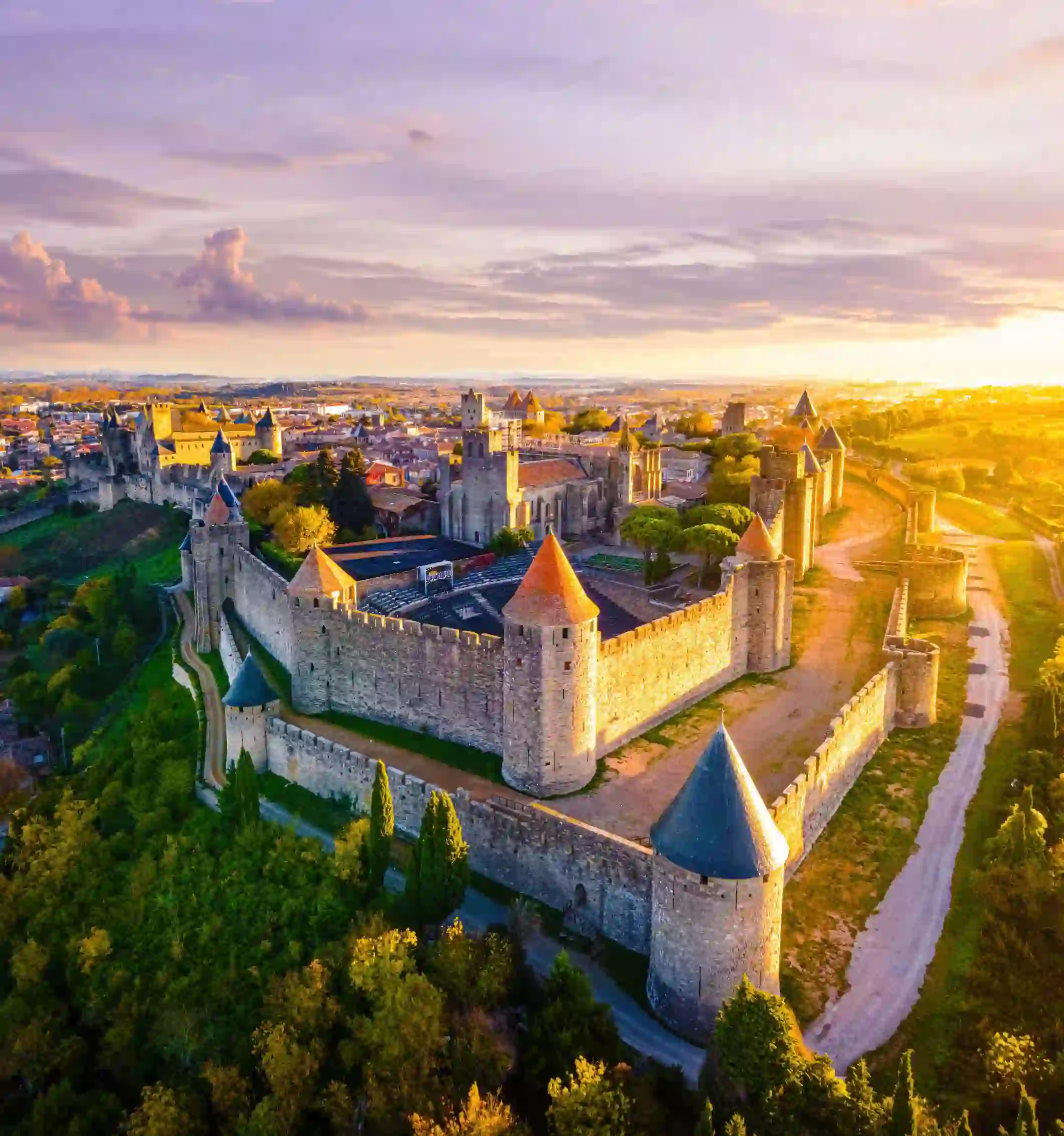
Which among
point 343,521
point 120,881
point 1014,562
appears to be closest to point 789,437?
point 1014,562

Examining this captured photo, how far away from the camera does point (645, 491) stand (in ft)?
159

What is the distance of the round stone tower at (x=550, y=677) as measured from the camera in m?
21.1

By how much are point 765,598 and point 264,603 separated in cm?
1791

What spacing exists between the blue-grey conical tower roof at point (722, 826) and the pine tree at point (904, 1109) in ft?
11.1

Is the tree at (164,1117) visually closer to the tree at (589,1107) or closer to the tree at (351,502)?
the tree at (589,1107)

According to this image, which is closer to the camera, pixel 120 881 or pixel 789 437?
pixel 120 881

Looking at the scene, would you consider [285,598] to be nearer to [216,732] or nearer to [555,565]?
[216,732]

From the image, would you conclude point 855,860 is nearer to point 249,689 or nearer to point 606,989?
point 606,989

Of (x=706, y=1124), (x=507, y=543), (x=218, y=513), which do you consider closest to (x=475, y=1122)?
(x=706, y=1124)

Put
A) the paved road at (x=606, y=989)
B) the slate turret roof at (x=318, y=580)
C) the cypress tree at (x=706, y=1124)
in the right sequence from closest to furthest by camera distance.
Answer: the cypress tree at (x=706, y=1124) → the paved road at (x=606, y=989) → the slate turret roof at (x=318, y=580)

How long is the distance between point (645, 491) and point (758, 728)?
24502 mm

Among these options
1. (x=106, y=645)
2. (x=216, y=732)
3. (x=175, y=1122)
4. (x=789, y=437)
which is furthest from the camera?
(x=789, y=437)

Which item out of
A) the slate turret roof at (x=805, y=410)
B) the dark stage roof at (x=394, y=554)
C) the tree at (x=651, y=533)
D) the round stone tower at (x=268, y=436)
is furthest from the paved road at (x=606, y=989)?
the round stone tower at (x=268, y=436)

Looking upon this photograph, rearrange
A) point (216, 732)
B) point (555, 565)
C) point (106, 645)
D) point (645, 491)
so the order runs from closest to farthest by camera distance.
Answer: point (555, 565) → point (216, 732) → point (106, 645) → point (645, 491)
